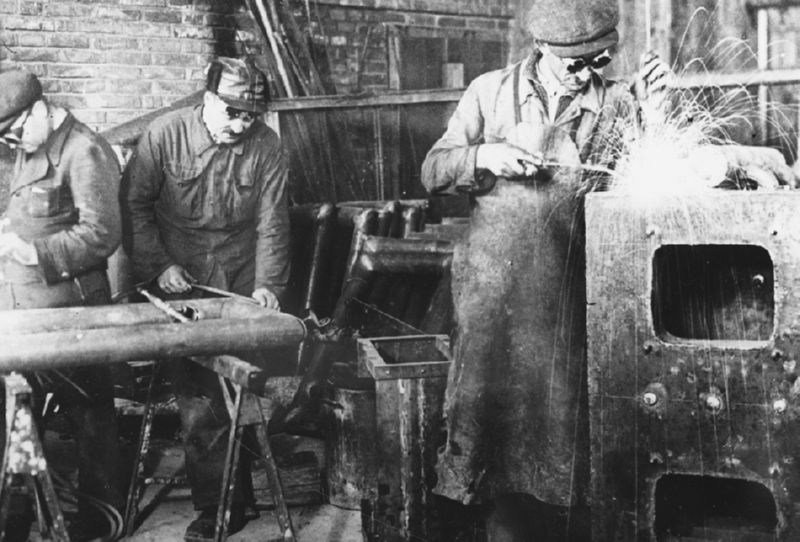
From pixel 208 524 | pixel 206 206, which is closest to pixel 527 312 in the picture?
pixel 208 524

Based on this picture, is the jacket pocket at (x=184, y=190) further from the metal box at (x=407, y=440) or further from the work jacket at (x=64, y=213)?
the metal box at (x=407, y=440)

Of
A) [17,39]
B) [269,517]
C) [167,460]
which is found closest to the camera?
[269,517]

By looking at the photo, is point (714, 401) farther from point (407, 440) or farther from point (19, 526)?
point (19, 526)

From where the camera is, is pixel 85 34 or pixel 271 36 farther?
pixel 271 36

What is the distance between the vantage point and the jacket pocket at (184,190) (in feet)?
14.3

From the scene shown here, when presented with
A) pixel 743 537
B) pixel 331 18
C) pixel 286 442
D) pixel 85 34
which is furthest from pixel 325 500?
pixel 331 18

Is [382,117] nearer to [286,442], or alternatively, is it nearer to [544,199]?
[286,442]

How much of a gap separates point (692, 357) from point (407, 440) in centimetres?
111

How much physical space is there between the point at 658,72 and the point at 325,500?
2.65m

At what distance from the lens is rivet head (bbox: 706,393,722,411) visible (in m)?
2.29

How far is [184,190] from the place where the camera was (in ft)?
14.4

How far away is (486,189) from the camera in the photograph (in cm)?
294

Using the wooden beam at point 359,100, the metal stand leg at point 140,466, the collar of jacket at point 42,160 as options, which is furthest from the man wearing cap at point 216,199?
the wooden beam at point 359,100

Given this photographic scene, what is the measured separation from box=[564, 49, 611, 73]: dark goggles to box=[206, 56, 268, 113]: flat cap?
179cm
